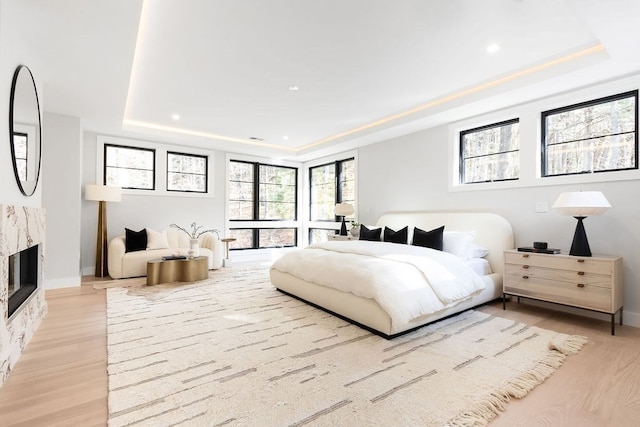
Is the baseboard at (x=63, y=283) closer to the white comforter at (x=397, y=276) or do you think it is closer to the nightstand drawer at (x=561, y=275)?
the white comforter at (x=397, y=276)

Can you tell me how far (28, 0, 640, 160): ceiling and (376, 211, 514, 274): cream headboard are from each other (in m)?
1.41

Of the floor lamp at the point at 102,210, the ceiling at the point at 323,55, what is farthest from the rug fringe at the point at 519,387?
the floor lamp at the point at 102,210

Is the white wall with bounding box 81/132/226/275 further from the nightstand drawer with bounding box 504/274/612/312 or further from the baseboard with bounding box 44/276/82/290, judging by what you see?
the nightstand drawer with bounding box 504/274/612/312

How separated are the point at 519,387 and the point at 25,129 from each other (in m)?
4.37

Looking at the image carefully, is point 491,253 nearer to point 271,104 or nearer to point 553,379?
point 553,379

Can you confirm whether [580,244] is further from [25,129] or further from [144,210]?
[144,210]

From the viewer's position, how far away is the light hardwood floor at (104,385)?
1.64 meters

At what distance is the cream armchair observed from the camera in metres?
4.99

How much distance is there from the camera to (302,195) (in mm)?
8062

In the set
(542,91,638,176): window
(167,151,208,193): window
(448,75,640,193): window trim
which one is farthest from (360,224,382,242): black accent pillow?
(167,151,208,193): window

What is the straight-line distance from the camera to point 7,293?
219 centimetres

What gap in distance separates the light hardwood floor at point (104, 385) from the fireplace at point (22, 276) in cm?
37

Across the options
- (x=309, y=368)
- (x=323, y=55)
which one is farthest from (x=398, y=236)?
(x=309, y=368)

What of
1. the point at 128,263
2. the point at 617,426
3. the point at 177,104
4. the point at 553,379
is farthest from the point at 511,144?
the point at 128,263
